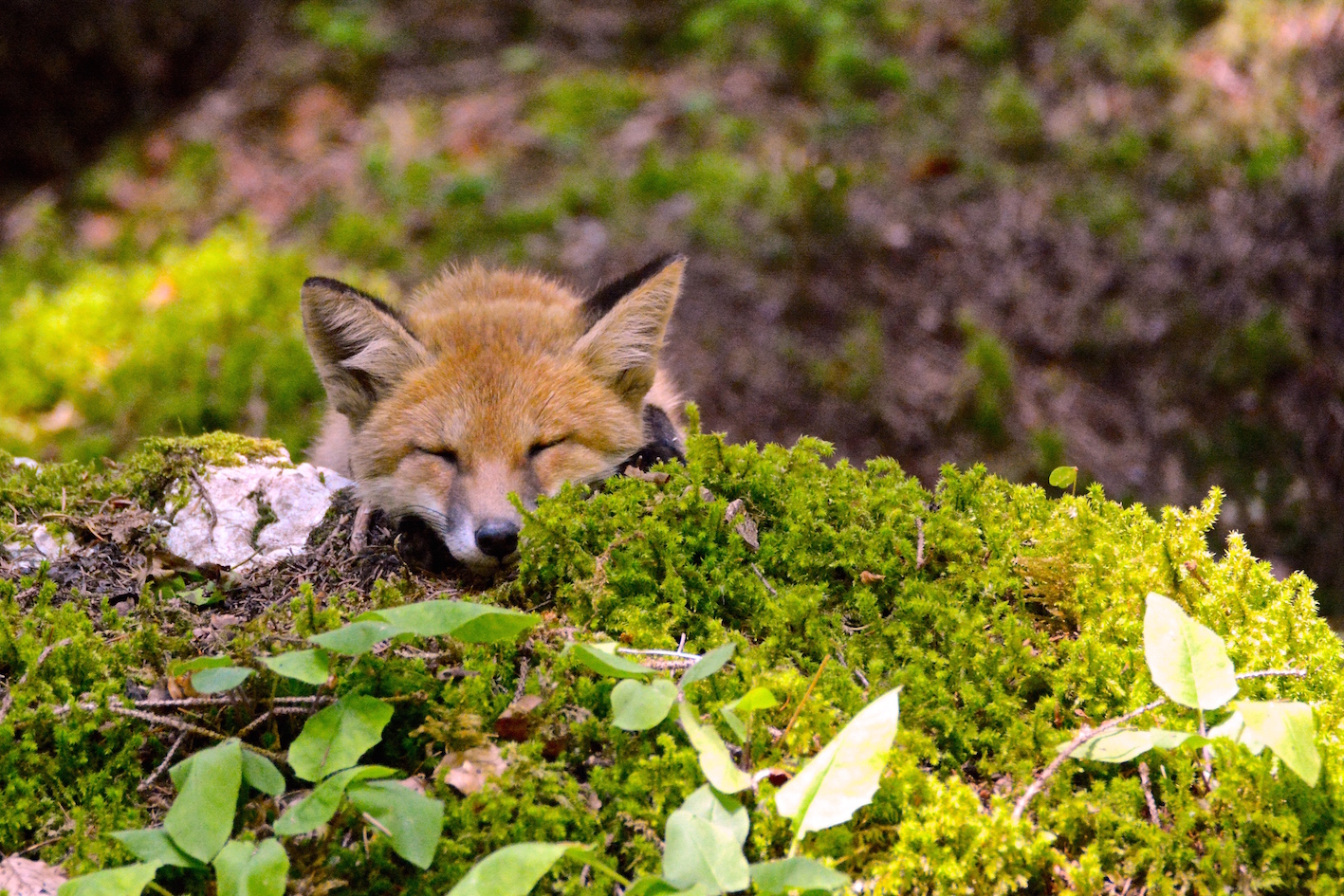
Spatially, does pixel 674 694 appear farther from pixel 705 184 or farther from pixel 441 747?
pixel 705 184

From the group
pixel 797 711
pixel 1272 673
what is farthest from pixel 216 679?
pixel 1272 673

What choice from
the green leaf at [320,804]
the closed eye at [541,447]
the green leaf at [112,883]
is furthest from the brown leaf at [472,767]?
the closed eye at [541,447]

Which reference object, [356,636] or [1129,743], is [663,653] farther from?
[1129,743]

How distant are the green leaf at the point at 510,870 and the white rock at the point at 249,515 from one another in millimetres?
1489

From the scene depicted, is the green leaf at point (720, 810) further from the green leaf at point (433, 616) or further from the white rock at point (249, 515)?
the white rock at point (249, 515)

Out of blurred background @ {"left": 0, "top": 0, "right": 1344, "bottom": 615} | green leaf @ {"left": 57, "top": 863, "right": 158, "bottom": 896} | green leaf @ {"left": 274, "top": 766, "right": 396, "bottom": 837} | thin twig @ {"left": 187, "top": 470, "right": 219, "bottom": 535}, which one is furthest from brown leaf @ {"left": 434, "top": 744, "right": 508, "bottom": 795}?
blurred background @ {"left": 0, "top": 0, "right": 1344, "bottom": 615}

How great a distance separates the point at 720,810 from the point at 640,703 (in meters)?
0.27

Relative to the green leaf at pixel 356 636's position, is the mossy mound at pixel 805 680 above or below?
below

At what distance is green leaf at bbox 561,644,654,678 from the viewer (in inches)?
87.0

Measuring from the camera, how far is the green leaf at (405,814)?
1.99 metres

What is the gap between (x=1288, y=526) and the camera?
253 inches

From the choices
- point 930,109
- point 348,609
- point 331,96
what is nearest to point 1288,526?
point 930,109

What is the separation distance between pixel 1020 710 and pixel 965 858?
18.2 inches

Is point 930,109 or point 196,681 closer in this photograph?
point 196,681
